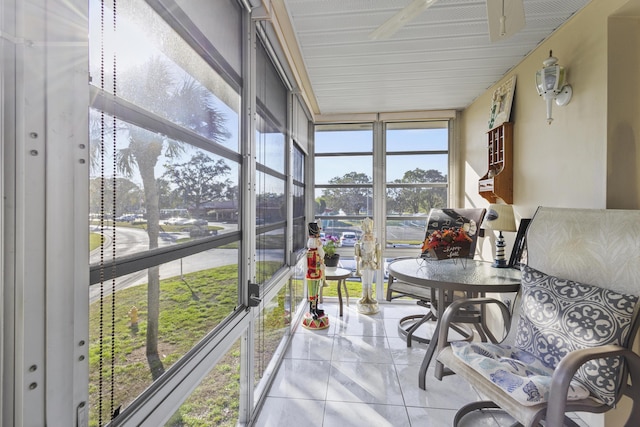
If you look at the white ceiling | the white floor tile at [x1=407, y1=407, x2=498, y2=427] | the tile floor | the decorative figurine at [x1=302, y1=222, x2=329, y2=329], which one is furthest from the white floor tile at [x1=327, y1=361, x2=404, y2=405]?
the white ceiling

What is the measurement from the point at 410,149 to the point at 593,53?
2.29 meters

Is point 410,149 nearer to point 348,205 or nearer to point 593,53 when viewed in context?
point 348,205

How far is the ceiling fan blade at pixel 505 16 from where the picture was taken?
1310 mm

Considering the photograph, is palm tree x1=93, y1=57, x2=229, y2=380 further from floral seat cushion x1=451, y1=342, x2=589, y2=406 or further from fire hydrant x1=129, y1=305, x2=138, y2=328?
floral seat cushion x1=451, y1=342, x2=589, y2=406

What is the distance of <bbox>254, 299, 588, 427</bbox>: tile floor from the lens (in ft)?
5.98

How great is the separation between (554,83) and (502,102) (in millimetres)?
860

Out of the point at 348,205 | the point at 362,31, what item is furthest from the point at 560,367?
the point at 348,205

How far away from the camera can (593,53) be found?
1.78 metres

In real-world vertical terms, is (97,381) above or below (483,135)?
below

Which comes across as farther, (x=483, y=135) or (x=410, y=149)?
(x=410, y=149)

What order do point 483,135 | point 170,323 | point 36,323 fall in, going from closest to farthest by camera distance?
1. point 36,323
2. point 170,323
3. point 483,135

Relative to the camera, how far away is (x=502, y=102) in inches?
110

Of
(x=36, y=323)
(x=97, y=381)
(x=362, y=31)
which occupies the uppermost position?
(x=362, y=31)

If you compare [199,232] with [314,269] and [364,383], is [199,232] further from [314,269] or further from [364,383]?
[314,269]
